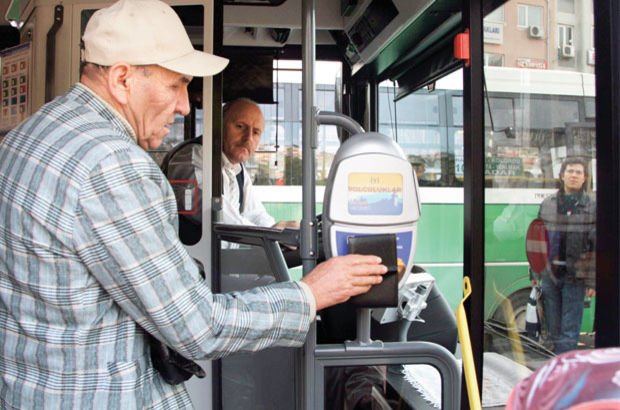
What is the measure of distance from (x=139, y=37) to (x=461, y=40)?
0.91m

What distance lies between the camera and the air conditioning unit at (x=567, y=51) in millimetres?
1497

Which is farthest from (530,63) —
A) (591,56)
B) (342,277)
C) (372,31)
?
(372,31)

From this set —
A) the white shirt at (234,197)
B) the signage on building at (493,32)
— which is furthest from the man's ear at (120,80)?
the white shirt at (234,197)

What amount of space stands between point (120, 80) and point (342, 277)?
61 centimetres

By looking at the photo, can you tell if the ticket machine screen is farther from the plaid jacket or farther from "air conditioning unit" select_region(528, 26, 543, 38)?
"air conditioning unit" select_region(528, 26, 543, 38)

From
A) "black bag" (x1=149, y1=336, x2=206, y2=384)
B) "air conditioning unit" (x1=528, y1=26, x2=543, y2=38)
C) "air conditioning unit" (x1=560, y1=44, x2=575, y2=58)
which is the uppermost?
"air conditioning unit" (x1=528, y1=26, x2=543, y2=38)

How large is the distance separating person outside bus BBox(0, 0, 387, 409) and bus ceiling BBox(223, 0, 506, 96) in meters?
→ 1.78

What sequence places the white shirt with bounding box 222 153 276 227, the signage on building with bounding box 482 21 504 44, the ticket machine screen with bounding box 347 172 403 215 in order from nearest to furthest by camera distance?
the ticket machine screen with bounding box 347 172 403 215, the signage on building with bounding box 482 21 504 44, the white shirt with bounding box 222 153 276 227

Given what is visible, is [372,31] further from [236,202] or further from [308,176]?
[308,176]

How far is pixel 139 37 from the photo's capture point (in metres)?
1.22

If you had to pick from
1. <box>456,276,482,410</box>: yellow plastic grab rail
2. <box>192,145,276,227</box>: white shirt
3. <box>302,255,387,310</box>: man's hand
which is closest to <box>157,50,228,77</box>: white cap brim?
<box>302,255,387,310</box>: man's hand

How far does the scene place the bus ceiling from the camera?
9.73 ft

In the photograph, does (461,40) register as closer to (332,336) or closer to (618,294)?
(618,294)

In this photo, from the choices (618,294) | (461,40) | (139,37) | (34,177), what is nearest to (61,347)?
(34,177)
